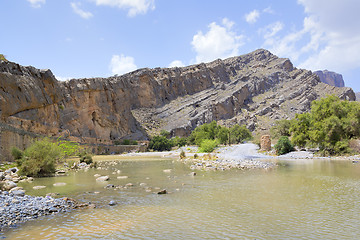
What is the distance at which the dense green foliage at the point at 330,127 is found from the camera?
1455 inches

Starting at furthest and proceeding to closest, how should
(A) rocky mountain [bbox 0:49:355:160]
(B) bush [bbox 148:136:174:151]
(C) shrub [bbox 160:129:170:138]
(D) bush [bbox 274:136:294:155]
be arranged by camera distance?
(C) shrub [bbox 160:129:170:138], (B) bush [bbox 148:136:174:151], (A) rocky mountain [bbox 0:49:355:160], (D) bush [bbox 274:136:294:155]

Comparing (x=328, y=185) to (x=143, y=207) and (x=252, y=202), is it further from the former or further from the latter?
(x=143, y=207)

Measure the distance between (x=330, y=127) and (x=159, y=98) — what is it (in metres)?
96.5

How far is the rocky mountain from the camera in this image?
4803 centimetres

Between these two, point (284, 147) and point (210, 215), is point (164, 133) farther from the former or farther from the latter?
point (210, 215)

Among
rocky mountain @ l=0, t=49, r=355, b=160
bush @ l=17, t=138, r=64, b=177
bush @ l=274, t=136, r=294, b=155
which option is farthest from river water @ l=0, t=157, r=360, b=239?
bush @ l=274, t=136, r=294, b=155

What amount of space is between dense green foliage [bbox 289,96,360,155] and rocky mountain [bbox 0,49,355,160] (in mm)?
39753

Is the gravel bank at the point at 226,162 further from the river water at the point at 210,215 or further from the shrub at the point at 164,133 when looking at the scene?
the shrub at the point at 164,133

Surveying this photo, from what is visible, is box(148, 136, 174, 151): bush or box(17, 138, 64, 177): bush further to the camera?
box(148, 136, 174, 151): bush

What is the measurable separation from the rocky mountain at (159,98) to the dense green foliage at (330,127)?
39753 mm

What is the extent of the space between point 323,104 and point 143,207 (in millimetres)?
40449

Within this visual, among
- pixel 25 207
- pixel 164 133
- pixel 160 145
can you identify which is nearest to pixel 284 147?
pixel 25 207

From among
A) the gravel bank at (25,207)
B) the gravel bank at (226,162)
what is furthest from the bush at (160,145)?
the gravel bank at (25,207)

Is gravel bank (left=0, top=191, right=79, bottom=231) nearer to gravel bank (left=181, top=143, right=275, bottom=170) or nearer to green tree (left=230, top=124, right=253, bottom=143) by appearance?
gravel bank (left=181, top=143, right=275, bottom=170)
